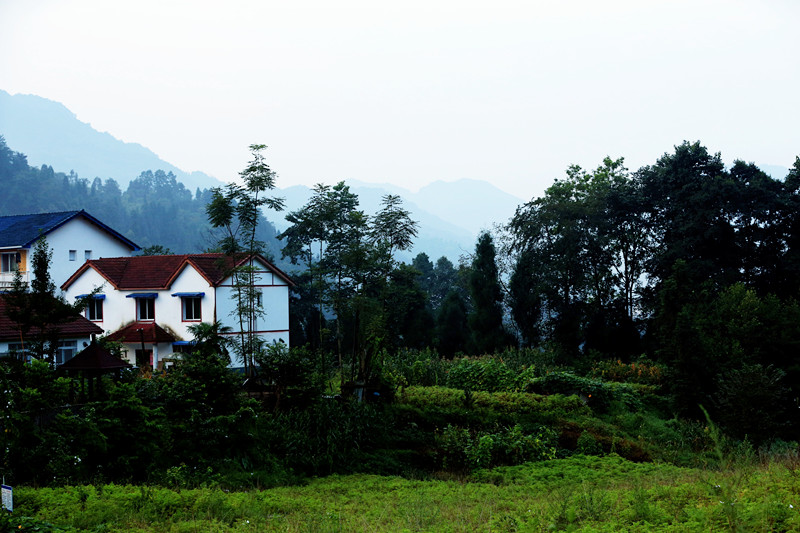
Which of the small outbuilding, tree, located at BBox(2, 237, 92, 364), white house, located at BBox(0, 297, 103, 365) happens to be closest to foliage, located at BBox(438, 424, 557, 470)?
the small outbuilding

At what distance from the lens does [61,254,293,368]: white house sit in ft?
105

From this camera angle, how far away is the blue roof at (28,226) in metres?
34.8

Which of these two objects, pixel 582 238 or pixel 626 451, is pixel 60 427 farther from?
pixel 582 238

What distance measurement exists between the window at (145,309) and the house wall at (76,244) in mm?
6009

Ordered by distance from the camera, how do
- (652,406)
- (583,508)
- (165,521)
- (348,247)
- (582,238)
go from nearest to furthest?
(583,508), (165,521), (348,247), (652,406), (582,238)

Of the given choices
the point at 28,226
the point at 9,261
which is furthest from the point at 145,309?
the point at 28,226

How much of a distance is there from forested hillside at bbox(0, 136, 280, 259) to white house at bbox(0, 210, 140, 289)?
3196 centimetres

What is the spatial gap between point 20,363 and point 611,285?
28.7m

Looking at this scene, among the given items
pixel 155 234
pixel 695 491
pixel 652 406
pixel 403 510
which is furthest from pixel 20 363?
pixel 155 234

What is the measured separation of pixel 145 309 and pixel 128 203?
3244 inches

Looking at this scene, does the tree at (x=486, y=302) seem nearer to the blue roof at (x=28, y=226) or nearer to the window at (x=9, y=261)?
the blue roof at (x=28, y=226)

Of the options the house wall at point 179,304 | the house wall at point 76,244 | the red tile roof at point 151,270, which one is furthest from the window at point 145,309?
the house wall at point 76,244

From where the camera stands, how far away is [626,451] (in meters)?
14.5

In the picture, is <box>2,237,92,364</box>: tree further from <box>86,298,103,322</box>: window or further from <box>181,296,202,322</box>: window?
<box>86,298,103,322</box>: window
